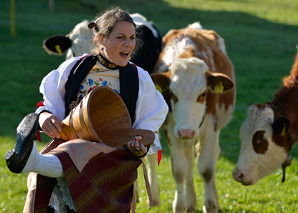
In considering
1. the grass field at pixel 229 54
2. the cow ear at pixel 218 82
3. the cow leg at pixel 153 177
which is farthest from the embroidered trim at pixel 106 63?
the cow leg at pixel 153 177

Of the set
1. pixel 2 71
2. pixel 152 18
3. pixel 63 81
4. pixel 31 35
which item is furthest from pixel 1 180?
pixel 152 18

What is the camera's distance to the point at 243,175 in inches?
204

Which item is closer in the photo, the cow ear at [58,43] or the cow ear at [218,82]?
the cow ear at [218,82]

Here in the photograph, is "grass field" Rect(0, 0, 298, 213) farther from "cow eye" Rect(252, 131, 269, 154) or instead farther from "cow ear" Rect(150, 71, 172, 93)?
"cow ear" Rect(150, 71, 172, 93)

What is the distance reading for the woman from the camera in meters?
2.80

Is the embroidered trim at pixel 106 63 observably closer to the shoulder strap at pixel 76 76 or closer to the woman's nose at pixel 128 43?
the shoulder strap at pixel 76 76

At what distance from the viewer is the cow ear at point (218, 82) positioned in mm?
5198

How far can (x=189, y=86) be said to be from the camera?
16.9 feet

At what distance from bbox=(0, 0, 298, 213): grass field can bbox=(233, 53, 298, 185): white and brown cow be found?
529mm

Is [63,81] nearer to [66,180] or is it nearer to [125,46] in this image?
[125,46]

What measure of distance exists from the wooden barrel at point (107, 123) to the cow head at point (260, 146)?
7.16 feet

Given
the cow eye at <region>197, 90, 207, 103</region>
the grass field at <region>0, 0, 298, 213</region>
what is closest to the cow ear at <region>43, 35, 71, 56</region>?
the grass field at <region>0, 0, 298, 213</region>

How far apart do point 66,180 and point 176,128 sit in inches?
90.1

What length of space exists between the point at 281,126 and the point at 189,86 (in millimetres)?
1012
